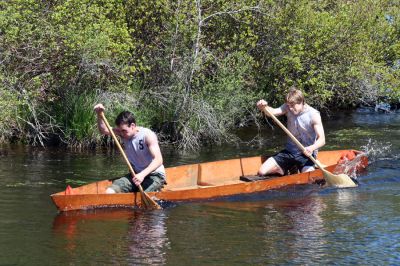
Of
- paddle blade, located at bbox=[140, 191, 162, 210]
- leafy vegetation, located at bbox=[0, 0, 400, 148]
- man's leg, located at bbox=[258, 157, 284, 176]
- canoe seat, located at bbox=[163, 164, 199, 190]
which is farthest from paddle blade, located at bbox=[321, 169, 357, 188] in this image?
leafy vegetation, located at bbox=[0, 0, 400, 148]

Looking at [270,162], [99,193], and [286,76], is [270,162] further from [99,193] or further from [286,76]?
[286,76]

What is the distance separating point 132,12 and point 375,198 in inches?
364

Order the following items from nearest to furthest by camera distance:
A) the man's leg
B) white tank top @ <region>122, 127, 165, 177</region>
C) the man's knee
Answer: white tank top @ <region>122, 127, 165, 177</region>
the man's knee
the man's leg

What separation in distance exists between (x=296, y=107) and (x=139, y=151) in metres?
3.04

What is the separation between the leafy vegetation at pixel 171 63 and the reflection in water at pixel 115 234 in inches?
216

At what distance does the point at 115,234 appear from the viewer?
10.0 m

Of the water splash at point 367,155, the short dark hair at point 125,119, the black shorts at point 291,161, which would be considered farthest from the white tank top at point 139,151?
the water splash at point 367,155

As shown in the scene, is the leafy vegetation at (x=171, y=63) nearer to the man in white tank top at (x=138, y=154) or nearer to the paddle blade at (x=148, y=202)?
the man in white tank top at (x=138, y=154)

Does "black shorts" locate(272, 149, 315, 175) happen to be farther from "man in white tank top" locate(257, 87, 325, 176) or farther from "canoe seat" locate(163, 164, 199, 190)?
"canoe seat" locate(163, 164, 199, 190)

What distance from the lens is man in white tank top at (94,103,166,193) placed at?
1110cm

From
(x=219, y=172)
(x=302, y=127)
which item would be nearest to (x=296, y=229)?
(x=302, y=127)

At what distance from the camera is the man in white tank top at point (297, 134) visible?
42.3 feet

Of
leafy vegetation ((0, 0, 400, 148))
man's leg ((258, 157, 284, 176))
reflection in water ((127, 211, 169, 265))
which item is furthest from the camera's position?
leafy vegetation ((0, 0, 400, 148))

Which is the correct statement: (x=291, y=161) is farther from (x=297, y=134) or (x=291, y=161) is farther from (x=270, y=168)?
(x=297, y=134)
